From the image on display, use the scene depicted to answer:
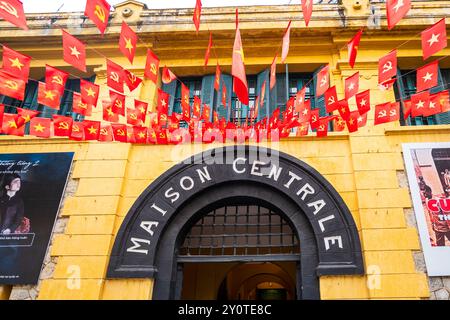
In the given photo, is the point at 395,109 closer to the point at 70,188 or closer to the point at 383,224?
the point at 383,224

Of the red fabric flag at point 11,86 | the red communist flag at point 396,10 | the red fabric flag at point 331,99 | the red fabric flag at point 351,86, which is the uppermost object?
the red communist flag at point 396,10

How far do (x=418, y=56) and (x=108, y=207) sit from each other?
7.94m

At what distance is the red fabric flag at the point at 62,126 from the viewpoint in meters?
6.49

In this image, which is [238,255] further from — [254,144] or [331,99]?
[331,99]

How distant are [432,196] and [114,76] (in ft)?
20.8

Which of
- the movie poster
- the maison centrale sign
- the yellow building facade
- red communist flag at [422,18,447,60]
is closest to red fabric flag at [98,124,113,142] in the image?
the yellow building facade

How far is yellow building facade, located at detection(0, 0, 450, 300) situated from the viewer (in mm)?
5980

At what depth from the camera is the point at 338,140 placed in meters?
7.20

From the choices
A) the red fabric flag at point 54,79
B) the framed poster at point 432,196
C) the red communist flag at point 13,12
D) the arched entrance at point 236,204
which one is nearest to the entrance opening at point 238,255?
the arched entrance at point 236,204

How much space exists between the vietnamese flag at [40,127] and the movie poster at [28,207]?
2.38 ft

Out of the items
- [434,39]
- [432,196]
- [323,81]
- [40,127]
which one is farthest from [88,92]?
[432,196]

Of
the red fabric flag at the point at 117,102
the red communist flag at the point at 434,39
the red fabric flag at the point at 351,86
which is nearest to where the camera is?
the red communist flag at the point at 434,39

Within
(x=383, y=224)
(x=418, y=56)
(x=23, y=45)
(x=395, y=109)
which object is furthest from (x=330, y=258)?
(x=23, y=45)

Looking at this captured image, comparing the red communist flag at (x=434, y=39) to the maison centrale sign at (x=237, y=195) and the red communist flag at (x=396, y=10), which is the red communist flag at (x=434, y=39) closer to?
the red communist flag at (x=396, y=10)
